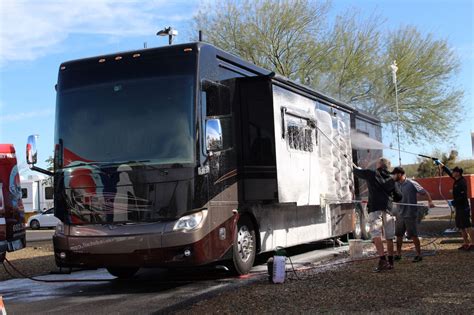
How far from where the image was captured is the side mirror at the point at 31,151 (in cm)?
830

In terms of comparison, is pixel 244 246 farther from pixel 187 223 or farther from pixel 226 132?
pixel 226 132

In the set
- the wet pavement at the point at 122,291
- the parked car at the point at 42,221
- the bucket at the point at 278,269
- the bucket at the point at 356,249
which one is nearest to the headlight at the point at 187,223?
the wet pavement at the point at 122,291

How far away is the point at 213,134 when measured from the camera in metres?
7.89

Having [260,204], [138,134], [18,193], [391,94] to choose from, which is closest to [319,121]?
[260,204]

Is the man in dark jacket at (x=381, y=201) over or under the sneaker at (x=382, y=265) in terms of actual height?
over

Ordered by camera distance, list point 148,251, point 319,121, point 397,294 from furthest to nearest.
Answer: point 319,121
point 148,251
point 397,294

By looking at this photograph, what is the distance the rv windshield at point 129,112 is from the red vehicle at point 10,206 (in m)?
1.46

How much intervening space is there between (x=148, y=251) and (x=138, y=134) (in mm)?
1644

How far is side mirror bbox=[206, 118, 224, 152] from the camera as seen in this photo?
7.85m

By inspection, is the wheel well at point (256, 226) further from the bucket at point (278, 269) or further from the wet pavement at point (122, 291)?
the bucket at point (278, 269)

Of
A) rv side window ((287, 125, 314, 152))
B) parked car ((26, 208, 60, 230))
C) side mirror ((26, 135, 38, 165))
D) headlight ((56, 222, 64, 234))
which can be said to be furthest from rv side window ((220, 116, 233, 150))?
parked car ((26, 208, 60, 230))

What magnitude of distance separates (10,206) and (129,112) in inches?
108

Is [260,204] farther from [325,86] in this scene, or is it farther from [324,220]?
[325,86]

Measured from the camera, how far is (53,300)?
816cm
